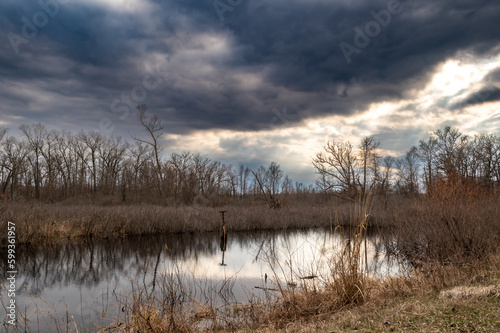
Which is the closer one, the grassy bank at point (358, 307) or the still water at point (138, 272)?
the grassy bank at point (358, 307)

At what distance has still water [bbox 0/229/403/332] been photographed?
6.42 metres

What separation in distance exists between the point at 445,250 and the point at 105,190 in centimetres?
3966

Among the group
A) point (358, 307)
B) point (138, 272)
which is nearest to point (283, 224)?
point (138, 272)

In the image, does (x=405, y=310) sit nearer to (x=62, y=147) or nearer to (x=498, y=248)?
(x=498, y=248)

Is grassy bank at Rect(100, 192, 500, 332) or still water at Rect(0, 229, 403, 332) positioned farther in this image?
still water at Rect(0, 229, 403, 332)

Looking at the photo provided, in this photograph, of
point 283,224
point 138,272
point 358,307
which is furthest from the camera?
point 283,224

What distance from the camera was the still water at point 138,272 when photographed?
6.42m

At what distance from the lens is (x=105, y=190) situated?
40625 millimetres

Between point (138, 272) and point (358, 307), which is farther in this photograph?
point (138, 272)

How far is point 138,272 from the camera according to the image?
420 inches

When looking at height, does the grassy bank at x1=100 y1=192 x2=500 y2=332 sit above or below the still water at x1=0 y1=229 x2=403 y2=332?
above

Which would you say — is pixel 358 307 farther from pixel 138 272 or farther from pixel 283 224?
pixel 283 224

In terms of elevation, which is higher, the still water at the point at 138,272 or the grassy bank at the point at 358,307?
the grassy bank at the point at 358,307

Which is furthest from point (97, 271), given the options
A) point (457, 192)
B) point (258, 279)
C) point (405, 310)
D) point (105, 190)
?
point (105, 190)
